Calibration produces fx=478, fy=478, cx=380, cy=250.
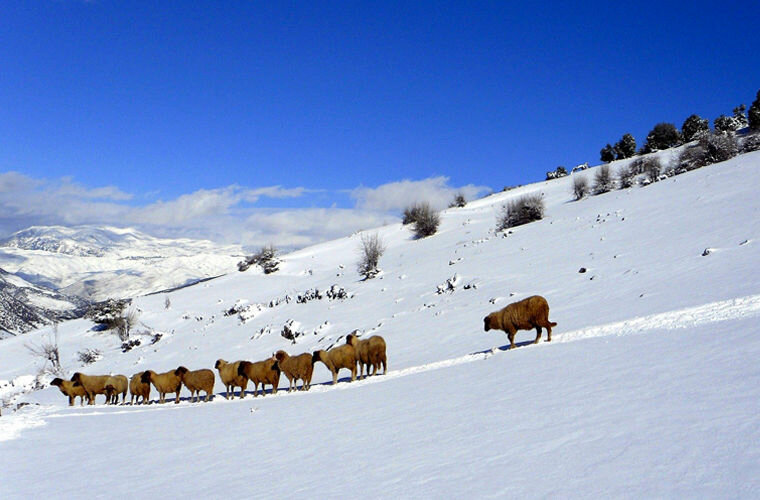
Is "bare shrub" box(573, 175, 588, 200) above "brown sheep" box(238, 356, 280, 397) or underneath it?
above

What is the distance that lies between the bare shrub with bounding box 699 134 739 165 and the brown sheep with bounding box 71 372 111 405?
51787 mm

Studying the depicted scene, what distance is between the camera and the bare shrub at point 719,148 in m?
44.4

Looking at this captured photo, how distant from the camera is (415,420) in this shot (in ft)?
25.3

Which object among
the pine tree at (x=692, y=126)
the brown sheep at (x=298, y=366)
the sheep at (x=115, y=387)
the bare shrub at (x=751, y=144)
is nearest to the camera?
the brown sheep at (x=298, y=366)

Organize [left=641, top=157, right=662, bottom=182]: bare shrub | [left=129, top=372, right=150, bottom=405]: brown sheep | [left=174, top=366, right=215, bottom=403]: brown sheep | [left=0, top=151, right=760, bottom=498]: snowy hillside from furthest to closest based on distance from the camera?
[left=641, top=157, right=662, bottom=182]: bare shrub → [left=129, top=372, right=150, bottom=405]: brown sheep → [left=174, top=366, right=215, bottom=403]: brown sheep → [left=0, top=151, right=760, bottom=498]: snowy hillside

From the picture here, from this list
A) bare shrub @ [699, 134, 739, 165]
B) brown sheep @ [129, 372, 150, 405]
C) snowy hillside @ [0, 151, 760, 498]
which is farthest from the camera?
bare shrub @ [699, 134, 739, 165]

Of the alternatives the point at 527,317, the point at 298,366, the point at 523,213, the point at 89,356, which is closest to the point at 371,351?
the point at 298,366

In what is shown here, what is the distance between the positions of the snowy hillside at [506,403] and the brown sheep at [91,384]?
14.7ft

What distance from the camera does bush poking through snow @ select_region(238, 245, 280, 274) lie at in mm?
53284

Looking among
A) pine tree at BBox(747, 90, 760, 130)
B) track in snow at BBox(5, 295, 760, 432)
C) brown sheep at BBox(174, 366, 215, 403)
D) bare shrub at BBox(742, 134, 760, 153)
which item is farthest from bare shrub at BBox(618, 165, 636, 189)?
brown sheep at BBox(174, 366, 215, 403)

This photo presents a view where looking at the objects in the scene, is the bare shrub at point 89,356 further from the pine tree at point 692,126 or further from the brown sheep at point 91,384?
the pine tree at point 692,126

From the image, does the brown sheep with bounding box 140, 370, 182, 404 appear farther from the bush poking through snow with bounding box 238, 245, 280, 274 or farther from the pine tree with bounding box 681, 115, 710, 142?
the pine tree with bounding box 681, 115, 710, 142

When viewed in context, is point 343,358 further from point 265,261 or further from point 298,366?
point 265,261

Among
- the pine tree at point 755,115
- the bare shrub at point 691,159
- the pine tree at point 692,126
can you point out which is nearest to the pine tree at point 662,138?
the pine tree at point 692,126
